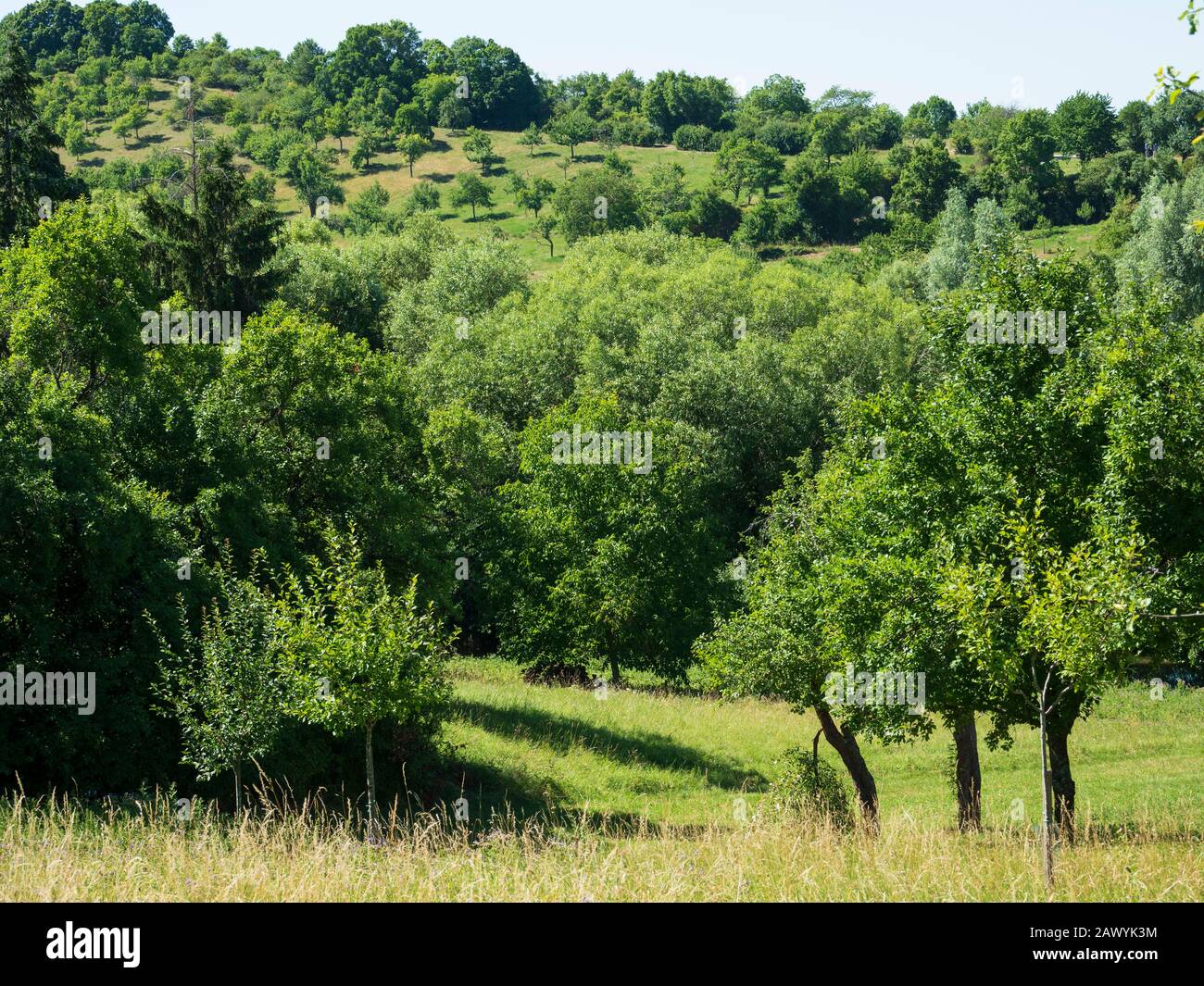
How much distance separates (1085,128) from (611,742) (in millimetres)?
170223

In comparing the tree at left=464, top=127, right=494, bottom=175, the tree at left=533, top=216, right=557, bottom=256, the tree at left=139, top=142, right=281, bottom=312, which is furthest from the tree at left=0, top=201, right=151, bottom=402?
the tree at left=464, top=127, right=494, bottom=175

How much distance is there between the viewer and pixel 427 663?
23.3 meters

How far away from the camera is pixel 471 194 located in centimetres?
16938

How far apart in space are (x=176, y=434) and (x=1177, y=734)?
35.1m

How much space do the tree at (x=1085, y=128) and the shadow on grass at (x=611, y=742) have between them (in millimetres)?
162073

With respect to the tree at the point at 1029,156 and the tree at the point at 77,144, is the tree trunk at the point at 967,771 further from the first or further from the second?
the tree at the point at 77,144

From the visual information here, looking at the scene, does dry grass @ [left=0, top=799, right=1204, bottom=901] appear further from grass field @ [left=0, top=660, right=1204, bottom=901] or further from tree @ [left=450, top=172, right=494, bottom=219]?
tree @ [left=450, top=172, right=494, bottom=219]

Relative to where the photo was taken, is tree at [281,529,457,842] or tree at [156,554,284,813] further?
tree at [281,529,457,842]

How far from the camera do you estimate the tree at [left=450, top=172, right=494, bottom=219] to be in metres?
169

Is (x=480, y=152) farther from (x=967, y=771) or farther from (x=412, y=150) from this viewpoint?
(x=967, y=771)

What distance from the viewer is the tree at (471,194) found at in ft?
555

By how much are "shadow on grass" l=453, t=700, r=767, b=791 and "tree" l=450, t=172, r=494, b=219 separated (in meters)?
139

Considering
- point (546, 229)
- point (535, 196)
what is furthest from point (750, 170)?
point (546, 229)

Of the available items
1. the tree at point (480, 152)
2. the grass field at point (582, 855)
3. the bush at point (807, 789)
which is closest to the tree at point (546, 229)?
the tree at point (480, 152)
